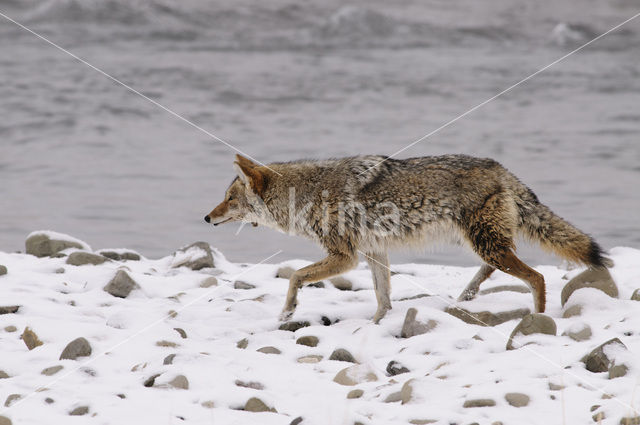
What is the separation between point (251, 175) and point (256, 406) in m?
3.22

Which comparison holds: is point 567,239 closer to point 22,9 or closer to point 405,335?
point 405,335

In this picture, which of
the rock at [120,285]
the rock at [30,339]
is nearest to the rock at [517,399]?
the rock at [30,339]

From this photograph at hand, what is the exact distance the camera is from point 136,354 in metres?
6.16

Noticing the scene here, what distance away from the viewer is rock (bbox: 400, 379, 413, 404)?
506 cm

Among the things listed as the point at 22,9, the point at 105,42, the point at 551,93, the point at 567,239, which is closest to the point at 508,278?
the point at 567,239

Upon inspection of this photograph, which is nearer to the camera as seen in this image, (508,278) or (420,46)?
(508,278)

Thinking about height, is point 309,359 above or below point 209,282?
above

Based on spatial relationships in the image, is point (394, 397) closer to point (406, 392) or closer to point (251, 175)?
point (406, 392)

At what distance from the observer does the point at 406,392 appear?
16.8 ft

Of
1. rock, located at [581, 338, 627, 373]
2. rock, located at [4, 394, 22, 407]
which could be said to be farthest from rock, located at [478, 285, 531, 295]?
rock, located at [4, 394, 22, 407]

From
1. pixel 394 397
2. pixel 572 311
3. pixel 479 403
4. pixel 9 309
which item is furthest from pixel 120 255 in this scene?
pixel 479 403

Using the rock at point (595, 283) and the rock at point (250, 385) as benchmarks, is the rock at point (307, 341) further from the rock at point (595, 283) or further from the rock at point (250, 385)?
the rock at point (595, 283)

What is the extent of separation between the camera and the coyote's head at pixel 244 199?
7863 mm

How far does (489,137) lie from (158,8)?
17.9m
